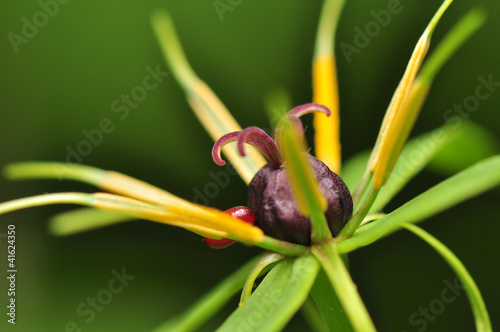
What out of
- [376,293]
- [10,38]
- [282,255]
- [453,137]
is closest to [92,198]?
[282,255]

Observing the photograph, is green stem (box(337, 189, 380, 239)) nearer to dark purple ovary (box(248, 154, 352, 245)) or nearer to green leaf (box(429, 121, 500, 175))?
dark purple ovary (box(248, 154, 352, 245))

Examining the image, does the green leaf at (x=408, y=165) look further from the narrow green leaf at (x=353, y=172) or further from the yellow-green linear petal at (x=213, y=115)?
the yellow-green linear petal at (x=213, y=115)

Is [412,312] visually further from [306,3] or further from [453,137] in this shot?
[306,3]

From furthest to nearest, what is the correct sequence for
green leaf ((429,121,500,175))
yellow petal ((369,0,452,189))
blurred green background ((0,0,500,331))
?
blurred green background ((0,0,500,331))
green leaf ((429,121,500,175))
yellow petal ((369,0,452,189))

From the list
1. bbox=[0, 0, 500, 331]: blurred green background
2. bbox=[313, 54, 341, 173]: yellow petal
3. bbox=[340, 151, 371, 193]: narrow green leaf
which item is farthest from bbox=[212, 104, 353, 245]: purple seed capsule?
bbox=[0, 0, 500, 331]: blurred green background

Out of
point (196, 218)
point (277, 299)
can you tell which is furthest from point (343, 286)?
point (196, 218)

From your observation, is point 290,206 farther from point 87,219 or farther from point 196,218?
point 87,219

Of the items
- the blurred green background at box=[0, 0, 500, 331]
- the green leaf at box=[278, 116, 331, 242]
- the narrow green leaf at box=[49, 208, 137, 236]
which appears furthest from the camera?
the blurred green background at box=[0, 0, 500, 331]
